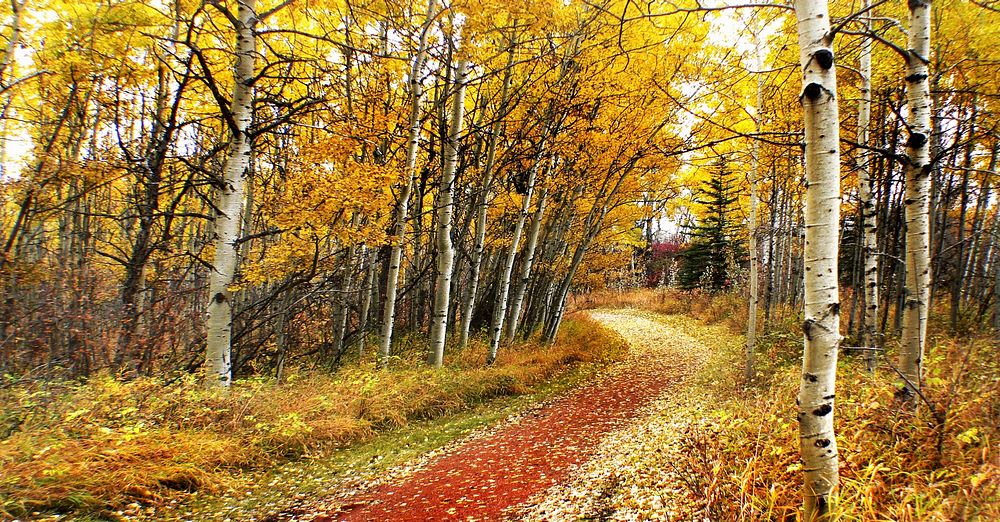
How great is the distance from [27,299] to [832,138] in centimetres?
1215

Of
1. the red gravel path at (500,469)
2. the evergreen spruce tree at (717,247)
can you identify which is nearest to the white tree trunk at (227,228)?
the red gravel path at (500,469)

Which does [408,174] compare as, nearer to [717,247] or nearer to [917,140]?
[917,140]

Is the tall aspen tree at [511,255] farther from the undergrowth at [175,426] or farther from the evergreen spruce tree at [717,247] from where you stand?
the evergreen spruce tree at [717,247]

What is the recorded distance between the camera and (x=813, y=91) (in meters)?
2.51

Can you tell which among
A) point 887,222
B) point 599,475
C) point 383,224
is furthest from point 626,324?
point 599,475

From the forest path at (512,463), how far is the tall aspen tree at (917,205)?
11.8 feet

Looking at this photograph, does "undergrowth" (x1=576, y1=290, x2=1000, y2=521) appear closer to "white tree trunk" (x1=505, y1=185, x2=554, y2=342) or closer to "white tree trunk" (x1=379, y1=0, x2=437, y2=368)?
"white tree trunk" (x1=379, y1=0, x2=437, y2=368)

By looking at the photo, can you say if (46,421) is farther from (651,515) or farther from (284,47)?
(284,47)

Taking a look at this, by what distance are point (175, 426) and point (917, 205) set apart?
822cm

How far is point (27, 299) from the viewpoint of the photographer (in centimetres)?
790

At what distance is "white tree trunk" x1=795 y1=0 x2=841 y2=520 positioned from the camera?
8.11 ft

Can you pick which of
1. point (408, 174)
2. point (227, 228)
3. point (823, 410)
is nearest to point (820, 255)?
point (823, 410)

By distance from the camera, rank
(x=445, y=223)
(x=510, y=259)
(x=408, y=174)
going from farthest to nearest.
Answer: (x=510, y=259)
(x=445, y=223)
(x=408, y=174)

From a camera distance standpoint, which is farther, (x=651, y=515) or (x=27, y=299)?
(x=27, y=299)
